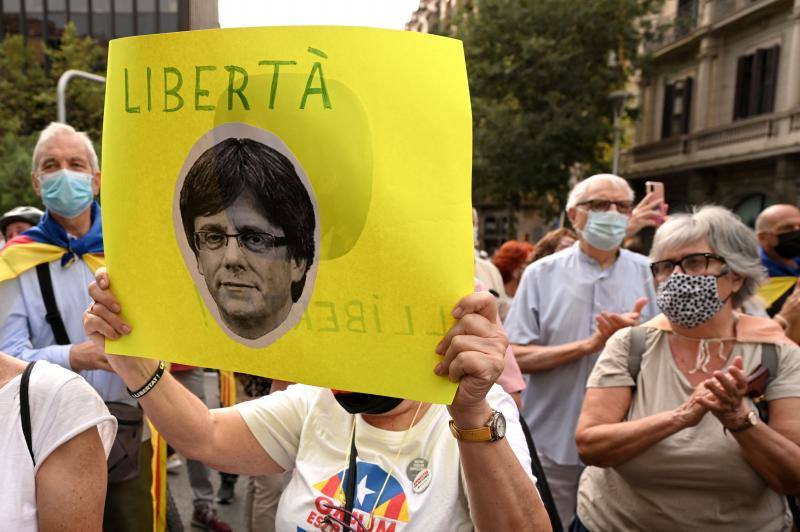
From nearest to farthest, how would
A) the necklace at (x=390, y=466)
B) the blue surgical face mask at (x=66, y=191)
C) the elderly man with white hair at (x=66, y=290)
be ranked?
the necklace at (x=390, y=466) → the elderly man with white hair at (x=66, y=290) → the blue surgical face mask at (x=66, y=191)

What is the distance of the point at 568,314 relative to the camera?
123 inches

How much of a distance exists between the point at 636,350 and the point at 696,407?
1.16ft

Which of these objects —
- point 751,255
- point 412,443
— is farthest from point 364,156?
point 751,255

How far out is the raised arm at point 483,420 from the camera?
100cm

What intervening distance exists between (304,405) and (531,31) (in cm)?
1906

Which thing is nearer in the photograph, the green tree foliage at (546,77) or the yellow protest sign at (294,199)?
the yellow protest sign at (294,199)

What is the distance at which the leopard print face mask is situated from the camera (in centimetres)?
212

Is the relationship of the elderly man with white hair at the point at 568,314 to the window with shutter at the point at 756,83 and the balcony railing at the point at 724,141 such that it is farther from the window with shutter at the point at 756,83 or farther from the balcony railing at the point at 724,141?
the window with shutter at the point at 756,83

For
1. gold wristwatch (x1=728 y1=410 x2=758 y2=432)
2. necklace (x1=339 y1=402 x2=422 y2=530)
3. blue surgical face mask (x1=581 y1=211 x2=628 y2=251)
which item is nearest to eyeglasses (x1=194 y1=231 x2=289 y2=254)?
necklace (x1=339 y1=402 x2=422 y2=530)

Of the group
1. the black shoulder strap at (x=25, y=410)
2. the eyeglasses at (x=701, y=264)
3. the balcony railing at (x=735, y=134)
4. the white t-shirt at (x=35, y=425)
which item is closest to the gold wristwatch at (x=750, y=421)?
the eyeglasses at (x=701, y=264)

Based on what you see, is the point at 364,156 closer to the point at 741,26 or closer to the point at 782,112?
the point at 782,112

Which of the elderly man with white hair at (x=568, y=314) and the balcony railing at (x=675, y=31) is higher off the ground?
the balcony railing at (x=675, y=31)

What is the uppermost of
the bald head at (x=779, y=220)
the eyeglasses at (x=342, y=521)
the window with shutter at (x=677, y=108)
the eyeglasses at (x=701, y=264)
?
the window with shutter at (x=677, y=108)

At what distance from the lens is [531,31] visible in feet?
61.6
